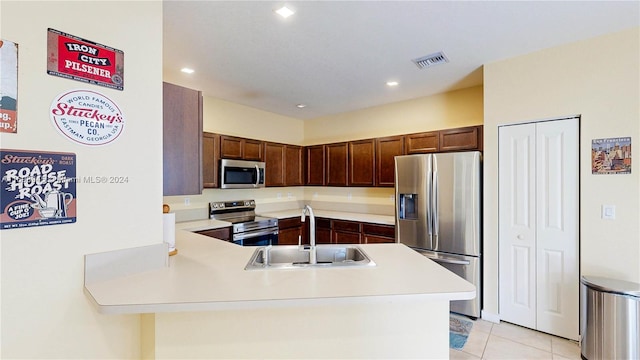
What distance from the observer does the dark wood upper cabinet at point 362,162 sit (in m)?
4.23

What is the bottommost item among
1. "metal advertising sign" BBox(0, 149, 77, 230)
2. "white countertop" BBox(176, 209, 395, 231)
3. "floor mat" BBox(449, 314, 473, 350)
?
"floor mat" BBox(449, 314, 473, 350)

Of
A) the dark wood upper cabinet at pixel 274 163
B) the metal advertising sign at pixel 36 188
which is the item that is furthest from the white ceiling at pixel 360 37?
the metal advertising sign at pixel 36 188

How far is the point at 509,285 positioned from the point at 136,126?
334cm

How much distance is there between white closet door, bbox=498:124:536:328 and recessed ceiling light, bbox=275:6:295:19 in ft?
7.42

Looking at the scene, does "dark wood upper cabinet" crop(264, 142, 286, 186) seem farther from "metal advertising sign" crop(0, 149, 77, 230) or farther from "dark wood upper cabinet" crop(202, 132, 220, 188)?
"metal advertising sign" crop(0, 149, 77, 230)

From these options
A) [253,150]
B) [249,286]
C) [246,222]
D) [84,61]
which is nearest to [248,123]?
[253,150]

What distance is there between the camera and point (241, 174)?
397 centimetres

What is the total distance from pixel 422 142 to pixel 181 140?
296 cm

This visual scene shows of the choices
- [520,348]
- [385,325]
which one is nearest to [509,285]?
[520,348]

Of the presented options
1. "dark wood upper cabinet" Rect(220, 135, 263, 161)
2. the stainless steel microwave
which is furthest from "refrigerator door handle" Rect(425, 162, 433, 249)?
"dark wood upper cabinet" Rect(220, 135, 263, 161)

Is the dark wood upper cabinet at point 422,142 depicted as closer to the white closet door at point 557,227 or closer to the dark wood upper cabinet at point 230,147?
the white closet door at point 557,227

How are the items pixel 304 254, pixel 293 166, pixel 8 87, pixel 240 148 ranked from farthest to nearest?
pixel 293 166 < pixel 240 148 < pixel 304 254 < pixel 8 87

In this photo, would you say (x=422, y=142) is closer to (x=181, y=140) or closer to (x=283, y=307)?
(x=181, y=140)

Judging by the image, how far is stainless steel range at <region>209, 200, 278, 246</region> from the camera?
364 cm
